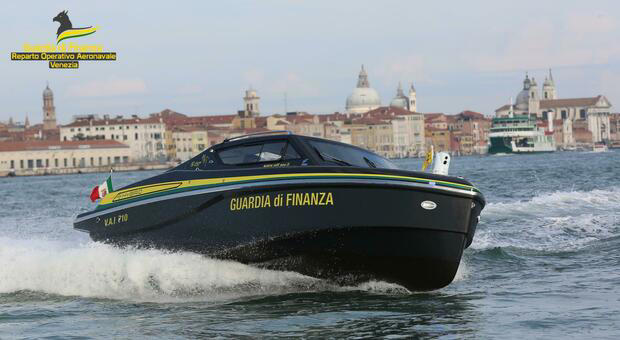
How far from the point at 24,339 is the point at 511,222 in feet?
48.8

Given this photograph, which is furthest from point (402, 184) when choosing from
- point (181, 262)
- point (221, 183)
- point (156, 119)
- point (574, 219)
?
point (156, 119)

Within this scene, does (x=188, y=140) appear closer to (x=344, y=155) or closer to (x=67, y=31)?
(x=67, y=31)

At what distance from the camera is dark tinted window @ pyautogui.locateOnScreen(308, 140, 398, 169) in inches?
478

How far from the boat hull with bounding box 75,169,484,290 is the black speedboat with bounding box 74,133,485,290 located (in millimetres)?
11

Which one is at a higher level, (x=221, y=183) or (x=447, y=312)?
(x=221, y=183)

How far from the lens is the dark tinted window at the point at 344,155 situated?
12148 millimetres

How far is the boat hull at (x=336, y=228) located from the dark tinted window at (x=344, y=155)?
0.77 m

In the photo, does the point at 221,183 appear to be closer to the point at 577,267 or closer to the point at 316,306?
the point at 316,306

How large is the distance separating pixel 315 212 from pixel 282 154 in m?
1.02

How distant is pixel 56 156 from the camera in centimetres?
16575

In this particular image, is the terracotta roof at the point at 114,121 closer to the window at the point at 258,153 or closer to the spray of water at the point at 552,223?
the spray of water at the point at 552,223

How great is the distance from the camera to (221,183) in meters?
12.2

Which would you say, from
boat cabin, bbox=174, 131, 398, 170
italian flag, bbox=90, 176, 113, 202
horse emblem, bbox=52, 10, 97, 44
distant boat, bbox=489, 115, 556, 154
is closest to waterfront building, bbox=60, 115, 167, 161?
distant boat, bbox=489, 115, 556, 154

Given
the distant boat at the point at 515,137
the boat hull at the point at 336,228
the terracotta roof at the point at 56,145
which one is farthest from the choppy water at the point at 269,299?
the distant boat at the point at 515,137
